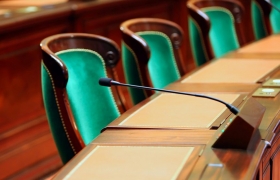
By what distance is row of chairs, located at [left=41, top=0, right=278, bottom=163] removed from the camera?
5.55 feet

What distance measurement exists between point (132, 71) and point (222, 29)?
3.03 feet

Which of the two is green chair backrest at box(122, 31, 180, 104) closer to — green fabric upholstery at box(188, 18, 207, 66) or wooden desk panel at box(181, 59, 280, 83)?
wooden desk panel at box(181, 59, 280, 83)

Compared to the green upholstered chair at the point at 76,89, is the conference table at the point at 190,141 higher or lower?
lower

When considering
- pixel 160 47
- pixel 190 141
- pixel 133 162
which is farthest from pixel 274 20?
pixel 133 162

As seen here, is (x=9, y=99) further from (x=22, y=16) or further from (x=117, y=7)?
(x=117, y=7)

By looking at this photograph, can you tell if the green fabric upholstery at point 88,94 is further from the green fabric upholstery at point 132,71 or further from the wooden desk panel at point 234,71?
the wooden desk panel at point 234,71

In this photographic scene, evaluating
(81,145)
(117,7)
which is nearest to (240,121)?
(81,145)

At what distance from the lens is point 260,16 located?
3.26 meters

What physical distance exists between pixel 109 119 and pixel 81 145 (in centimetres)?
30

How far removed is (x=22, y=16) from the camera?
2688 millimetres

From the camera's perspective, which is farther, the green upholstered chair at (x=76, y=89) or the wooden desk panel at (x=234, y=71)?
the wooden desk panel at (x=234, y=71)

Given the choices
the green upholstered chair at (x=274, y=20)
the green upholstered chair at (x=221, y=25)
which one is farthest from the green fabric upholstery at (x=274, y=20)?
the green upholstered chair at (x=221, y=25)

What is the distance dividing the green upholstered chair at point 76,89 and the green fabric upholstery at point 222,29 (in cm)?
103

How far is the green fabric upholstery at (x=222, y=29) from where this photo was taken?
9.45ft
